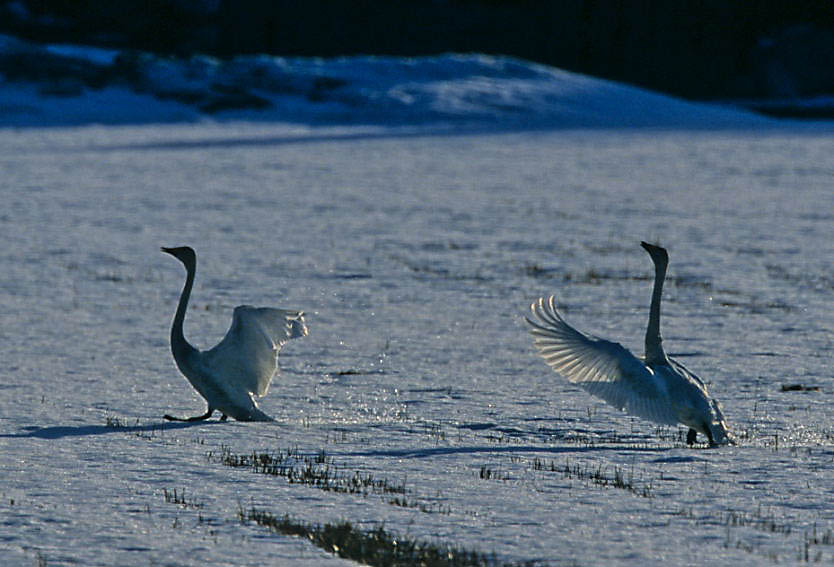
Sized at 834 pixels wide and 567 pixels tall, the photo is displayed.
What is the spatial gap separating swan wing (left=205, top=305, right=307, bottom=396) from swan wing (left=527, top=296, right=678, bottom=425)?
136cm

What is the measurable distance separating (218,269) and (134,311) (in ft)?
10.1

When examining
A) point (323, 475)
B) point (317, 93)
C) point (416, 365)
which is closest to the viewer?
point (323, 475)

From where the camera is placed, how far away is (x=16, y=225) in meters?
19.7

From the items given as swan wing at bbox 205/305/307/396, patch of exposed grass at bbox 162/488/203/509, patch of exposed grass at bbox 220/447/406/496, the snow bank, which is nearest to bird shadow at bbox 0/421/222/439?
swan wing at bbox 205/305/307/396

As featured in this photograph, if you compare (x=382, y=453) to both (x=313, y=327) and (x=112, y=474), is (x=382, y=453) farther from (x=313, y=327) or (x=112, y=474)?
(x=313, y=327)

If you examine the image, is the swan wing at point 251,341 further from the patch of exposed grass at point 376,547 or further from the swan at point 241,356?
the patch of exposed grass at point 376,547

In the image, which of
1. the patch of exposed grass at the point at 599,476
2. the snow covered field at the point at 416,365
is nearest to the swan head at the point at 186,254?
the snow covered field at the point at 416,365

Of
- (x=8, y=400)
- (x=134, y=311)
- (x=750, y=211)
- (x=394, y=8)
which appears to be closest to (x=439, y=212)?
(x=750, y=211)

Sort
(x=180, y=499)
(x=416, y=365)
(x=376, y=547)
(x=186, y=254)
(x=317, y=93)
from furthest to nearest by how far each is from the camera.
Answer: (x=317, y=93), (x=416, y=365), (x=186, y=254), (x=180, y=499), (x=376, y=547)

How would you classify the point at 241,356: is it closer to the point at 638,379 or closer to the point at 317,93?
the point at 638,379

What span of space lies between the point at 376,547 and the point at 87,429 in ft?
9.36

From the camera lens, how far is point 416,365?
34.2ft

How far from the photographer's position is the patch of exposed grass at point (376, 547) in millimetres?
5312

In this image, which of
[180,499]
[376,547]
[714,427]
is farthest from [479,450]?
[376,547]
